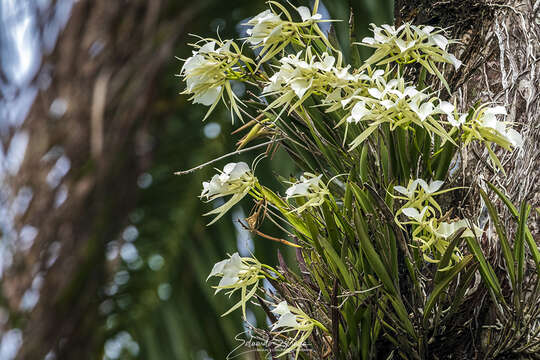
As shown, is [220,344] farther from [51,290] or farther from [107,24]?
[107,24]

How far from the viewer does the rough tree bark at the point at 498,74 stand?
1.99 feet

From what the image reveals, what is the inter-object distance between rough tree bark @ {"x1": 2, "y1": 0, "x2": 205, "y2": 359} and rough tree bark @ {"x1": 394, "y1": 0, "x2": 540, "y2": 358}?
360 mm

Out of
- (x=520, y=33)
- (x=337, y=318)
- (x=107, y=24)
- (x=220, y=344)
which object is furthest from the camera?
(x=220, y=344)

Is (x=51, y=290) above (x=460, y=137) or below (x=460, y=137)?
below

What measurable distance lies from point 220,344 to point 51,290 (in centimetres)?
37

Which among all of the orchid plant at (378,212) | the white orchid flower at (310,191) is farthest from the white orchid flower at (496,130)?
the white orchid flower at (310,191)

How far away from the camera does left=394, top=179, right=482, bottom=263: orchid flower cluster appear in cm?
50

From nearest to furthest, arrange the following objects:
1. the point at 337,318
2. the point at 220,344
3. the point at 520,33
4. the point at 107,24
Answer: the point at 337,318
the point at 520,33
the point at 107,24
the point at 220,344

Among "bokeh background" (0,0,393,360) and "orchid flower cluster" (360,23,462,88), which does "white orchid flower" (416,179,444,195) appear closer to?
"orchid flower cluster" (360,23,462,88)

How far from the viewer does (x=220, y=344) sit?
1046 mm

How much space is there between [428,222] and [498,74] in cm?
30

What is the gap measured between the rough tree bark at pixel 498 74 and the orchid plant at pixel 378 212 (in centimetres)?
5

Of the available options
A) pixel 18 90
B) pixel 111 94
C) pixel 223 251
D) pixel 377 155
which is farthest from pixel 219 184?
pixel 223 251

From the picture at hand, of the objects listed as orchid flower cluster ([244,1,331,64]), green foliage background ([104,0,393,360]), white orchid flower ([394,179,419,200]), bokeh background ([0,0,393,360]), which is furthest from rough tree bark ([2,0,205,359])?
white orchid flower ([394,179,419,200])
